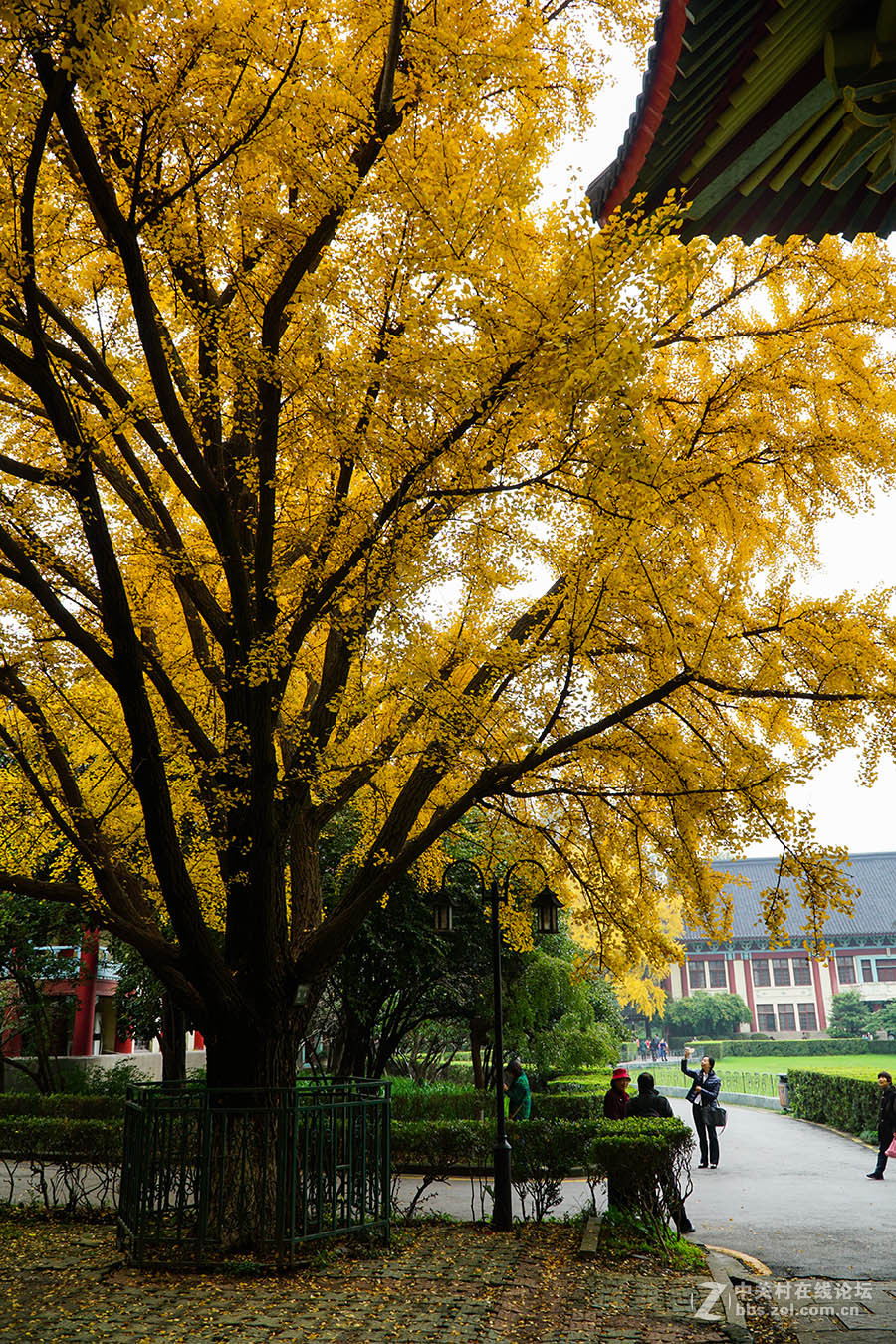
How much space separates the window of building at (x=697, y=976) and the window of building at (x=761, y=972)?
2950mm

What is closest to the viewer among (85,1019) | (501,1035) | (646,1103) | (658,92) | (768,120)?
(658,92)

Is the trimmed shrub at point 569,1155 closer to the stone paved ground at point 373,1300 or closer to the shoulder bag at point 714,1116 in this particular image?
the stone paved ground at point 373,1300

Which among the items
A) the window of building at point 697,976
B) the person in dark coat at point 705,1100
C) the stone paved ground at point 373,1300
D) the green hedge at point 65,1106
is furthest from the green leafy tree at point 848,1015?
the stone paved ground at point 373,1300

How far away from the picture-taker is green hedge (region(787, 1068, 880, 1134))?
18.4 m

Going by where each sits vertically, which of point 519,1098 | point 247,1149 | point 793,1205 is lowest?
point 793,1205

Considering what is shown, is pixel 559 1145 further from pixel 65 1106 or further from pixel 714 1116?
pixel 65 1106

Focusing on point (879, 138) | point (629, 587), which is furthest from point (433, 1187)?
point (879, 138)

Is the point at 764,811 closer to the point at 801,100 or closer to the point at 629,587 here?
the point at 629,587

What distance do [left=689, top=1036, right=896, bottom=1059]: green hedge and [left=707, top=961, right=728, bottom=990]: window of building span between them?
7.00 metres

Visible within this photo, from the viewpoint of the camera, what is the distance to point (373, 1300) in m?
6.36

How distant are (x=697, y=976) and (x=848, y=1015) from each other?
10.8m

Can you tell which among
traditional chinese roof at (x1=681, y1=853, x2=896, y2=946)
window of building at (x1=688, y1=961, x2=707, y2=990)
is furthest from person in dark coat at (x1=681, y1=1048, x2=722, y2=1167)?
window of building at (x1=688, y1=961, x2=707, y2=990)

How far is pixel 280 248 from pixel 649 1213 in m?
8.32

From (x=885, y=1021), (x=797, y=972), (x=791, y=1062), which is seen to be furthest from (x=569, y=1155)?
(x=797, y=972)
